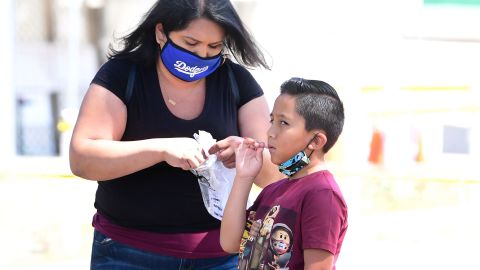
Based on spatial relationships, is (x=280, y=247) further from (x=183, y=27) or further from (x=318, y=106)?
(x=183, y=27)

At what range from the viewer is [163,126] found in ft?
8.78

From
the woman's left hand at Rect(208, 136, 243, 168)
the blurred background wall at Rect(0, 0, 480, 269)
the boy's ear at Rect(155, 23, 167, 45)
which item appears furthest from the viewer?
the blurred background wall at Rect(0, 0, 480, 269)

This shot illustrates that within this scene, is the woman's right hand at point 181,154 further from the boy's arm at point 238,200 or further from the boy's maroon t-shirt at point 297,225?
the boy's maroon t-shirt at point 297,225

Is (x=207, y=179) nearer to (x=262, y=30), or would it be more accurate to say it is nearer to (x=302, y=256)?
(x=302, y=256)

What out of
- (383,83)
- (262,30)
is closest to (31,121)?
(262,30)

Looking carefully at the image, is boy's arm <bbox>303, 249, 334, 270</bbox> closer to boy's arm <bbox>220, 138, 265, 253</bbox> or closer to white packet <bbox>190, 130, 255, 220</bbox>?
boy's arm <bbox>220, 138, 265, 253</bbox>

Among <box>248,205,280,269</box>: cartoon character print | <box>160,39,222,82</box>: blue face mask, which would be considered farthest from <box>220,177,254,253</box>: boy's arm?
<box>160,39,222,82</box>: blue face mask

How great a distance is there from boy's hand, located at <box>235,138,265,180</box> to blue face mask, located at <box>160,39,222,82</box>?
28 cm

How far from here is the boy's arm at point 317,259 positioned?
2252mm

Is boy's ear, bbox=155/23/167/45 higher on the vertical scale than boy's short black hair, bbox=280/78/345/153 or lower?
higher

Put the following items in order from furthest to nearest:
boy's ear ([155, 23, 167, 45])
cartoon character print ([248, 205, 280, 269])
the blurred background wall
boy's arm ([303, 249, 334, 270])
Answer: the blurred background wall < boy's ear ([155, 23, 167, 45]) < cartoon character print ([248, 205, 280, 269]) < boy's arm ([303, 249, 334, 270])

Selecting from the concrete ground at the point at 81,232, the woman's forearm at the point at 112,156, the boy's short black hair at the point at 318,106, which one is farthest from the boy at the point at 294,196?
the concrete ground at the point at 81,232

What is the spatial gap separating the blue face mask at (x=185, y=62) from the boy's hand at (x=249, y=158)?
0.91 ft

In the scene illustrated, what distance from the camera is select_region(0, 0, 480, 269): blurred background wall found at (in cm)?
668
